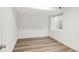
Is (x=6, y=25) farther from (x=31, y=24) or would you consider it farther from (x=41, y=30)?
(x=41, y=30)

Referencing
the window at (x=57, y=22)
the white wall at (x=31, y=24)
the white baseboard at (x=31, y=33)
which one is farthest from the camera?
the window at (x=57, y=22)

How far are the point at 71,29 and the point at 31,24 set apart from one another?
1202mm

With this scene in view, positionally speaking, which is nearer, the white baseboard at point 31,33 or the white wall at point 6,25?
the white wall at point 6,25

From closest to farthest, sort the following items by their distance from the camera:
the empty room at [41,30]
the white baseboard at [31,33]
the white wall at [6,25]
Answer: the white wall at [6,25] → the empty room at [41,30] → the white baseboard at [31,33]

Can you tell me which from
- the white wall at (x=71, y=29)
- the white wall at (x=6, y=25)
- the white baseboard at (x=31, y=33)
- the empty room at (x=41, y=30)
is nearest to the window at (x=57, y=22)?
the empty room at (x=41, y=30)

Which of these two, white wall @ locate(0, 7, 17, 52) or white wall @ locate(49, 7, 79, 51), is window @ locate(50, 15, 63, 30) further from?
white wall @ locate(0, 7, 17, 52)

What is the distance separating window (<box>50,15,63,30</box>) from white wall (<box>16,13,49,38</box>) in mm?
355

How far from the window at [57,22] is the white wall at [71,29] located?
0.31 m

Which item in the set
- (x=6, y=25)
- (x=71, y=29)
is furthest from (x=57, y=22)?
(x=6, y=25)

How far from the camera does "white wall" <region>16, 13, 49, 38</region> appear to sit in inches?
94.3

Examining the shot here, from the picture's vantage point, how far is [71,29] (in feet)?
7.96

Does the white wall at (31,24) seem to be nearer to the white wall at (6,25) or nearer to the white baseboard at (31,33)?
the white baseboard at (31,33)

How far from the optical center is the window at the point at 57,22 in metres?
2.88
